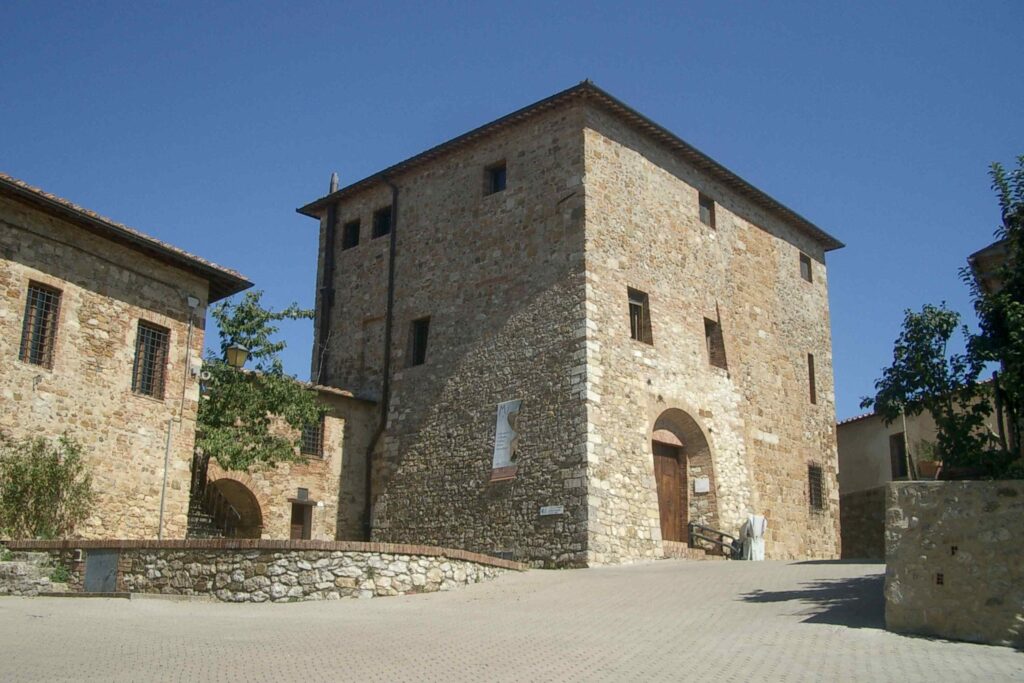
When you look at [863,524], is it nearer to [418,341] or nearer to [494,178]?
[418,341]

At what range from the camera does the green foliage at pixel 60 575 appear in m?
15.4

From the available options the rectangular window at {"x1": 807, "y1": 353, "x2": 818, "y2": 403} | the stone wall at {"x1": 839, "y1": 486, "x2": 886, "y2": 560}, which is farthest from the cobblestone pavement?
the stone wall at {"x1": 839, "y1": 486, "x2": 886, "y2": 560}

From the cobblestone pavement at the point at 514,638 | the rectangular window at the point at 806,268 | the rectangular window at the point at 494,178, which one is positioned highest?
the rectangular window at the point at 494,178

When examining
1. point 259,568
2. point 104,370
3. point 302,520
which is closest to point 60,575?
point 259,568

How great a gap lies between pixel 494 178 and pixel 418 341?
4288mm

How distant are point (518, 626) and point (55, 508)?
861 centimetres

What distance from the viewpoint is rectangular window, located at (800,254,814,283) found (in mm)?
28750

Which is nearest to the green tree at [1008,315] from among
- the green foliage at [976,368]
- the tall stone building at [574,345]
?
the green foliage at [976,368]

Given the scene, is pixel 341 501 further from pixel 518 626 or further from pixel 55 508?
pixel 518 626

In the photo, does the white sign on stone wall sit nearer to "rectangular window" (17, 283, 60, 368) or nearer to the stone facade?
the stone facade

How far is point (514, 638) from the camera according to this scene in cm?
1158

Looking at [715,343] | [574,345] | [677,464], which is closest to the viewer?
[574,345]

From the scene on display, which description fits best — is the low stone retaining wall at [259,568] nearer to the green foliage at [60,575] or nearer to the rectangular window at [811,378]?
the green foliage at [60,575]

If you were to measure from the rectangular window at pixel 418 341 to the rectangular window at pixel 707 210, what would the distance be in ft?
23.8
